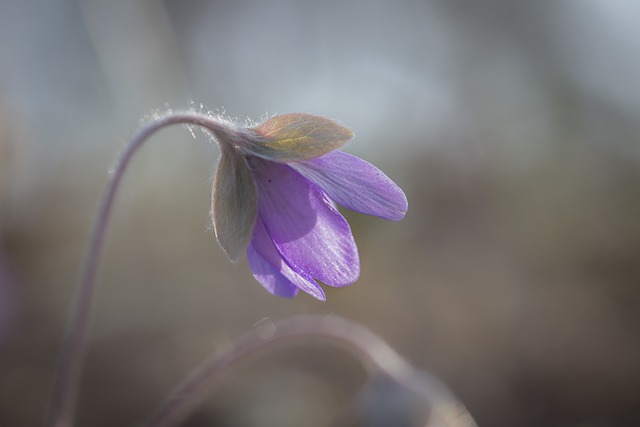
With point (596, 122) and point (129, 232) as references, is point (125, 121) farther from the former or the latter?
point (596, 122)

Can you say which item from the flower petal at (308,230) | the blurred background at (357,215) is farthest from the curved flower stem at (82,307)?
the blurred background at (357,215)

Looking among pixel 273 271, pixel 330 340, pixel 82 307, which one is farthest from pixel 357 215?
pixel 273 271

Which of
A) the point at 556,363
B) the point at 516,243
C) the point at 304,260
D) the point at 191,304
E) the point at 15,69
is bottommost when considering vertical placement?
the point at 556,363

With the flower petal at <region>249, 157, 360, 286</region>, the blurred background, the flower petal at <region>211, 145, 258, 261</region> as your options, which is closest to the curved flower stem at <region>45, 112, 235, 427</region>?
the flower petal at <region>211, 145, 258, 261</region>

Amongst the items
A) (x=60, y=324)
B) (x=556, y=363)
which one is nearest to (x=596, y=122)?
(x=556, y=363)

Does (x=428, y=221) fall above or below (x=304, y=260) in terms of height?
below

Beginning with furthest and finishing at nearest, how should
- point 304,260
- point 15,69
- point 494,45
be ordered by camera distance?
point 494,45
point 15,69
point 304,260
